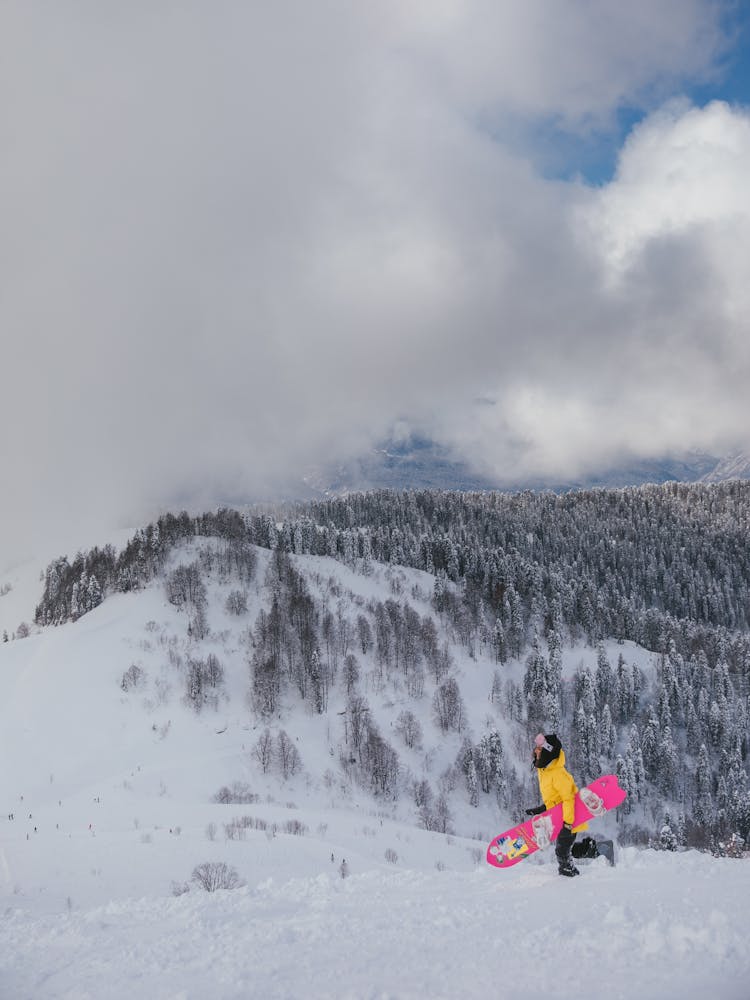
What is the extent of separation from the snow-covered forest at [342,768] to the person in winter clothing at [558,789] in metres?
0.81

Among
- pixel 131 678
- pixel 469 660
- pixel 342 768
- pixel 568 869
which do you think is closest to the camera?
pixel 568 869

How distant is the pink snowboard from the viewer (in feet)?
58.4

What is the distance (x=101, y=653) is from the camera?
10344 cm

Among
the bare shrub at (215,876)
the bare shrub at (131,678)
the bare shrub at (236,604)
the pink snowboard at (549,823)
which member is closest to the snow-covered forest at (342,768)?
the bare shrub at (215,876)

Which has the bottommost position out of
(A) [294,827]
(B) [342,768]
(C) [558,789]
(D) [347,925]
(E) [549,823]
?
A: (A) [294,827]

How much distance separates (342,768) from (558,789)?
89113mm

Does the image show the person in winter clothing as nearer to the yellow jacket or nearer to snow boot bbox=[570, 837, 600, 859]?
the yellow jacket

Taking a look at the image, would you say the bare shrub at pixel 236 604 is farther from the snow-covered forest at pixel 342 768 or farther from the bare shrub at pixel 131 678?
the bare shrub at pixel 131 678

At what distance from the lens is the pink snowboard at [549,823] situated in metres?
A: 17.8

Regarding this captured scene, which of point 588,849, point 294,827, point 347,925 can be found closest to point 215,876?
point 347,925

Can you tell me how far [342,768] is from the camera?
9750 centimetres

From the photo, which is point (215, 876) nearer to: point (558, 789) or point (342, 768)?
point (558, 789)

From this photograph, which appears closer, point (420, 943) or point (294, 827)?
point (420, 943)

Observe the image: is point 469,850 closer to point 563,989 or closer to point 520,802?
point 563,989
